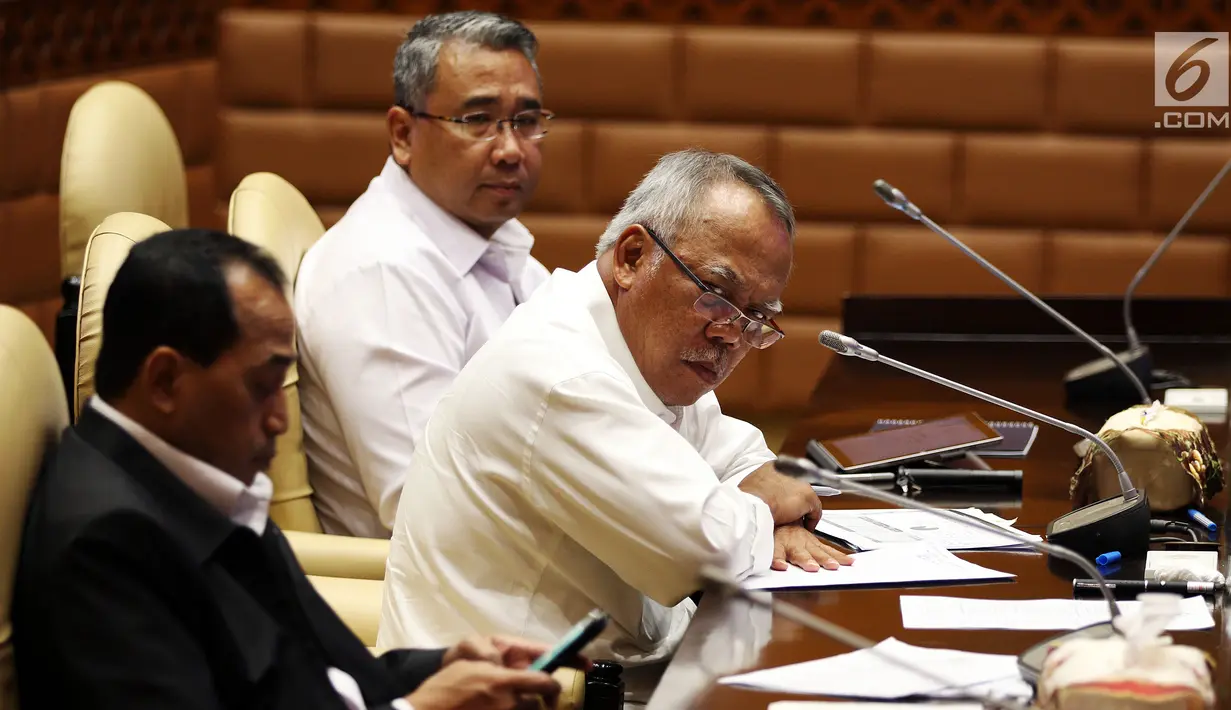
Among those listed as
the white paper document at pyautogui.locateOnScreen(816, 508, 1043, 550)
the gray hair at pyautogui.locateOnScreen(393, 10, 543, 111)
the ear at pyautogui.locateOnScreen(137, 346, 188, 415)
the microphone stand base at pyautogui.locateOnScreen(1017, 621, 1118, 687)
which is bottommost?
the white paper document at pyautogui.locateOnScreen(816, 508, 1043, 550)

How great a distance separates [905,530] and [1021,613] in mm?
356

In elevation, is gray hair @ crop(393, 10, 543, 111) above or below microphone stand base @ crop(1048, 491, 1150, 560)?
above

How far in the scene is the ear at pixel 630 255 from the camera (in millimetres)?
1817

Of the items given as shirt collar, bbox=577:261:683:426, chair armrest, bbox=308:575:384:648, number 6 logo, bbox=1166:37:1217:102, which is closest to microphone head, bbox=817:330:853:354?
shirt collar, bbox=577:261:683:426

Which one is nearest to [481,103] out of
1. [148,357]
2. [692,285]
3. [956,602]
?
[692,285]

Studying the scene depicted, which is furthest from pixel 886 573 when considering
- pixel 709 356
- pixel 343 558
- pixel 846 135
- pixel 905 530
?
pixel 846 135

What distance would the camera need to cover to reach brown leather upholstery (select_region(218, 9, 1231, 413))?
426 cm

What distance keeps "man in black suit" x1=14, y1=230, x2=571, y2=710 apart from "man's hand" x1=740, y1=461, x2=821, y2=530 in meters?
0.76

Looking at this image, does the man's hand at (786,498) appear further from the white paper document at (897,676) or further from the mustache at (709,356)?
the white paper document at (897,676)

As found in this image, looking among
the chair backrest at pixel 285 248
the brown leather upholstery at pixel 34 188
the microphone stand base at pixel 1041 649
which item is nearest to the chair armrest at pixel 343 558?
the chair backrest at pixel 285 248

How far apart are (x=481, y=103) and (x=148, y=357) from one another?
1710 mm

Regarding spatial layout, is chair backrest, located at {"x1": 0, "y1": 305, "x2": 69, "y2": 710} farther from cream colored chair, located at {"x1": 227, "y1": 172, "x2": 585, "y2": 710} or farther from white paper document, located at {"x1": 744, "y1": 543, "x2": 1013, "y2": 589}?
white paper document, located at {"x1": 744, "y1": 543, "x2": 1013, "y2": 589}

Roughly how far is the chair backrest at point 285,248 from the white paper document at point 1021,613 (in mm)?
1052

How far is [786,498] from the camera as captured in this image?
6.23ft
